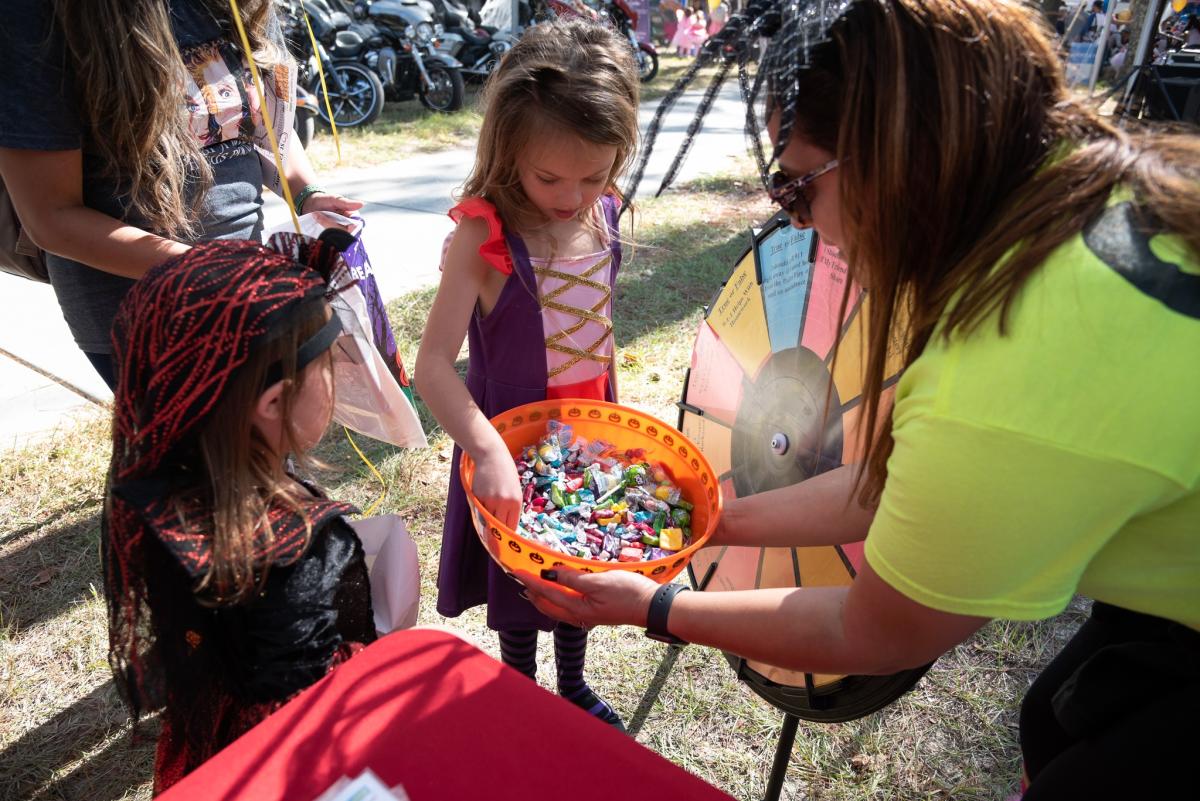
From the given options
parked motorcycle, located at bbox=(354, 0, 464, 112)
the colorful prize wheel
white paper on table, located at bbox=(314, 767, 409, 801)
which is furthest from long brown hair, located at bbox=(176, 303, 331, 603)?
parked motorcycle, located at bbox=(354, 0, 464, 112)

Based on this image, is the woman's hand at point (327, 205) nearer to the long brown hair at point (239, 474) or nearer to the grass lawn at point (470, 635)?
the grass lawn at point (470, 635)

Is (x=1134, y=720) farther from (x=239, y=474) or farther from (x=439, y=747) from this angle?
(x=239, y=474)

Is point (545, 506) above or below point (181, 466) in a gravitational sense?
below

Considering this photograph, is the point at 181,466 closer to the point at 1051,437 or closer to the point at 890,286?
the point at 890,286

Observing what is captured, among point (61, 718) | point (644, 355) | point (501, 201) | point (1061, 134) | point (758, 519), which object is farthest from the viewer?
point (644, 355)

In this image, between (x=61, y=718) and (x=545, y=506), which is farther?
(x=61, y=718)

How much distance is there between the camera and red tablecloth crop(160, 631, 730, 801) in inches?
38.7

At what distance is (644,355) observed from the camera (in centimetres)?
412

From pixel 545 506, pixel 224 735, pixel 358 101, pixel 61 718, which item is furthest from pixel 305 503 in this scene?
pixel 358 101

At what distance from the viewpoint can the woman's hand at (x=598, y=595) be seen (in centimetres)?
136

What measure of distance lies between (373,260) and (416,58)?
460cm

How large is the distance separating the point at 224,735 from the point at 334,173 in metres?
6.14

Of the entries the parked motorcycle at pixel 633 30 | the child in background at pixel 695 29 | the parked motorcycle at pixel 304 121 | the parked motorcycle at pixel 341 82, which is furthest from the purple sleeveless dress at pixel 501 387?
the child in background at pixel 695 29

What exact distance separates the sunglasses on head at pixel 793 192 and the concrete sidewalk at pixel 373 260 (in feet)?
0.94
